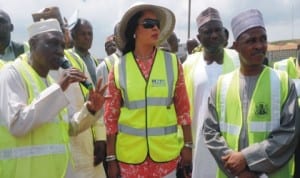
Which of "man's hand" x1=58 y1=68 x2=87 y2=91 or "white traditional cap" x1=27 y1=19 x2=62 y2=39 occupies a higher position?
"white traditional cap" x1=27 y1=19 x2=62 y2=39

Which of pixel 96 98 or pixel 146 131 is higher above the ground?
pixel 96 98


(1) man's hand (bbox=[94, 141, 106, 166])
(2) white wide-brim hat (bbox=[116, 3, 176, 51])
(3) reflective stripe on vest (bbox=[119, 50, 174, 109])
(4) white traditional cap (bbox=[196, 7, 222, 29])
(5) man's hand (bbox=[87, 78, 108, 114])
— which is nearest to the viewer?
(5) man's hand (bbox=[87, 78, 108, 114])

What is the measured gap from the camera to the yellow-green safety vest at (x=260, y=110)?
12.6 ft

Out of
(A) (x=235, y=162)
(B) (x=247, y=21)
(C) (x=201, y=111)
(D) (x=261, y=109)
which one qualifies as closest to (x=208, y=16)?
(C) (x=201, y=111)

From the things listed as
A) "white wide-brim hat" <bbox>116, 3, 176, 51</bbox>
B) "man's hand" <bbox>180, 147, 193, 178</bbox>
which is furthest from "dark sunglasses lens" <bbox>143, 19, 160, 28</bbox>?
"man's hand" <bbox>180, 147, 193, 178</bbox>

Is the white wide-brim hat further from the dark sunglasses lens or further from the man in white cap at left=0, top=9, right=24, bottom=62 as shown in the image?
the man in white cap at left=0, top=9, right=24, bottom=62

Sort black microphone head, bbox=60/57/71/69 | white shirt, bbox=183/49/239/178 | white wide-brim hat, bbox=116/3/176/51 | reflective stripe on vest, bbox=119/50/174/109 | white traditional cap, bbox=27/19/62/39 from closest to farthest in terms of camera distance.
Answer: black microphone head, bbox=60/57/71/69 < white traditional cap, bbox=27/19/62/39 < reflective stripe on vest, bbox=119/50/174/109 < white wide-brim hat, bbox=116/3/176/51 < white shirt, bbox=183/49/239/178

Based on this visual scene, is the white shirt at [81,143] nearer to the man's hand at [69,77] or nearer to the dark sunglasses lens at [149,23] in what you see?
the dark sunglasses lens at [149,23]

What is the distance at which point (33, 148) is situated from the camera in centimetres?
397

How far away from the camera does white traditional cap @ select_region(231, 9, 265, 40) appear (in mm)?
3957

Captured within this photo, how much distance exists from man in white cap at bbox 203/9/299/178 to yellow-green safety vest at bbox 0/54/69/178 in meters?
1.12

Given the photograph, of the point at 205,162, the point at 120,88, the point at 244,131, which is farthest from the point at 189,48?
the point at 244,131

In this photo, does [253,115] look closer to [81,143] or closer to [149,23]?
[149,23]

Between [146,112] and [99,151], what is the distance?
92cm
